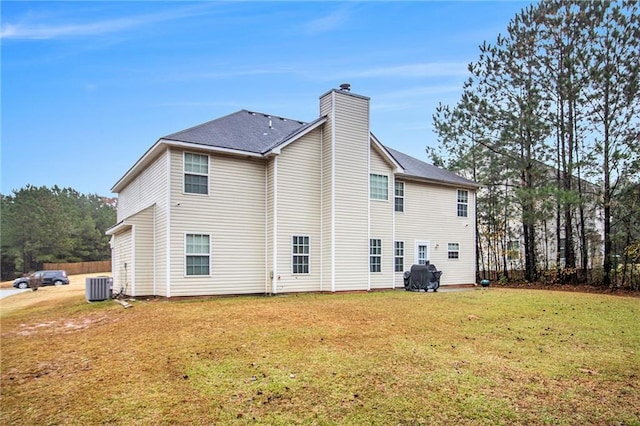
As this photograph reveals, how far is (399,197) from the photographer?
17.7 metres

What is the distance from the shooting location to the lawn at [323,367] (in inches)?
180

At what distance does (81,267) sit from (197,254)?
37.8 m

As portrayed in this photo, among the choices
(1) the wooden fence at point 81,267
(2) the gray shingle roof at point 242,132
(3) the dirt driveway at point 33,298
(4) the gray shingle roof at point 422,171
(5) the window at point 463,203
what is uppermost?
(2) the gray shingle roof at point 242,132

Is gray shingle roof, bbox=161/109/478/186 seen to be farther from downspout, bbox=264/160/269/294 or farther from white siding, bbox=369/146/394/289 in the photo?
white siding, bbox=369/146/394/289

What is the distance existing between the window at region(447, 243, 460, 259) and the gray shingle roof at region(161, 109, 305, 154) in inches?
346

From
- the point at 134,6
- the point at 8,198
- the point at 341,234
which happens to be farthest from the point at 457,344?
the point at 8,198

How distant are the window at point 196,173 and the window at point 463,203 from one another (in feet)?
39.2

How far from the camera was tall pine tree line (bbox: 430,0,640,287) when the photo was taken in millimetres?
17250

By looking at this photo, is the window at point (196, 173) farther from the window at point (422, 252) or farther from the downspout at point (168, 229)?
the window at point (422, 252)

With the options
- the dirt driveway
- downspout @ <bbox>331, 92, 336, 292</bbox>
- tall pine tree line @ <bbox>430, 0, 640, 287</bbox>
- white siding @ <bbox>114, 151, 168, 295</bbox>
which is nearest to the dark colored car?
the dirt driveway

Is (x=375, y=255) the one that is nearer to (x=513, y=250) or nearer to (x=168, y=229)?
(x=168, y=229)

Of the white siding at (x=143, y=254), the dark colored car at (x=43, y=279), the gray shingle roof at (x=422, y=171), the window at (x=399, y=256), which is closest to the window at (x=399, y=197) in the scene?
the gray shingle roof at (x=422, y=171)

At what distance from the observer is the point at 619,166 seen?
17.4 metres

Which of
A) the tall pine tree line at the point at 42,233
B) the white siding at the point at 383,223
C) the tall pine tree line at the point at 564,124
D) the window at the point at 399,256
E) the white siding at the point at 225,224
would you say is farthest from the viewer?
the tall pine tree line at the point at 42,233
